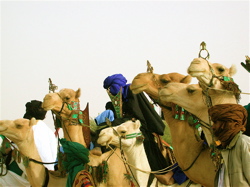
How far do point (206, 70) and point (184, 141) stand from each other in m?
1.02

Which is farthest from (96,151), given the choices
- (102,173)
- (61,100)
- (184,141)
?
(184,141)

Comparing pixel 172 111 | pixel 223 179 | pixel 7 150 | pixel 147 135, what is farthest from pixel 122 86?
pixel 223 179

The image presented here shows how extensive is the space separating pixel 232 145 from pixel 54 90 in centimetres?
425

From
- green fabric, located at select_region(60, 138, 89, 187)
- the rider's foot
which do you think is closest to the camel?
green fabric, located at select_region(60, 138, 89, 187)

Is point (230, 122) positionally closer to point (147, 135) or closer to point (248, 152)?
point (248, 152)

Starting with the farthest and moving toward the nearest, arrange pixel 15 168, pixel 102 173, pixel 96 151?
pixel 15 168
pixel 96 151
pixel 102 173

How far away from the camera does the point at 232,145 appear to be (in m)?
4.81

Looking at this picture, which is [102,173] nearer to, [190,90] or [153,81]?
[153,81]

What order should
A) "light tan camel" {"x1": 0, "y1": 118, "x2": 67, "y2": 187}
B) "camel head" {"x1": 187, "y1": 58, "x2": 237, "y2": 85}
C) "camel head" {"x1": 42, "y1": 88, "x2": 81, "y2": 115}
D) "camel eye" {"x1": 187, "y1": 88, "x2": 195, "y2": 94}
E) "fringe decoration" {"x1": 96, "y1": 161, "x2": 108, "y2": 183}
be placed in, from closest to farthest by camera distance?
"camel head" {"x1": 187, "y1": 58, "x2": 237, "y2": 85} < "camel eye" {"x1": 187, "y1": 88, "x2": 195, "y2": 94} < "fringe decoration" {"x1": 96, "y1": 161, "x2": 108, "y2": 183} < "camel head" {"x1": 42, "y1": 88, "x2": 81, "y2": 115} < "light tan camel" {"x1": 0, "y1": 118, "x2": 67, "y2": 187}

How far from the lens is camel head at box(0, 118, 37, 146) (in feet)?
28.1

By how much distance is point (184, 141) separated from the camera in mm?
6090

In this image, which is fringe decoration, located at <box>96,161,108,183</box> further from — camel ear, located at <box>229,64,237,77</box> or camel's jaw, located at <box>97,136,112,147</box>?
camel ear, located at <box>229,64,237,77</box>

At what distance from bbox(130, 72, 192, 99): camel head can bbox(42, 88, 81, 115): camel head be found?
2.16 metres

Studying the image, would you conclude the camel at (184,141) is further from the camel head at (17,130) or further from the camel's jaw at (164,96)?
the camel head at (17,130)
